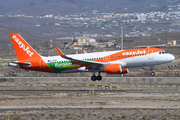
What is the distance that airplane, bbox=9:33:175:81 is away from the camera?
51.5 meters

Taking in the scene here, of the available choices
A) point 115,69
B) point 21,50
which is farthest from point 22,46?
point 115,69

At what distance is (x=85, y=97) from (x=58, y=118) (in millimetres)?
11788

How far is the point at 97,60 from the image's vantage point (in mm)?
52781

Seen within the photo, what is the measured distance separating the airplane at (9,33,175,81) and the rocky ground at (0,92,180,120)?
29.6 ft

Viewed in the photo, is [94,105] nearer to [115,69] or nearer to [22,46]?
[115,69]

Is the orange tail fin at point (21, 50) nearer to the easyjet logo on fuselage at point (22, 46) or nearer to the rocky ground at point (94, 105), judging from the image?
the easyjet logo on fuselage at point (22, 46)

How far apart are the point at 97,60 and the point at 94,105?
59.6 feet

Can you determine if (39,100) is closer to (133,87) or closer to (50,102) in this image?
(50,102)

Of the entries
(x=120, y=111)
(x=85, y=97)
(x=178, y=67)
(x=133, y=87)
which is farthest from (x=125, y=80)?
(x=178, y=67)

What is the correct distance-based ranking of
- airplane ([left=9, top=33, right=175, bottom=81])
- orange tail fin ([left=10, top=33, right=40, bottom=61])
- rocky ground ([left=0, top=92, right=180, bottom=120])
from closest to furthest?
rocky ground ([left=0, top=92, right=180, bottom=120]) → airplane ([left=9, top=33, right=175, bottom=81]) → orange tail fin ([left=10, top=33, right=40, bottom=61])

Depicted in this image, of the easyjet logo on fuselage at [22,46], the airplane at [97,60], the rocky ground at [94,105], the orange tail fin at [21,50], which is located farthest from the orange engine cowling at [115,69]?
the easyjet logo on fuselage at [22,46]

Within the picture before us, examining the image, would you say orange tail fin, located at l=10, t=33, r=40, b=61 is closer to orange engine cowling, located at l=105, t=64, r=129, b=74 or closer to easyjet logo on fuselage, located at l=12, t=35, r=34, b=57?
easyjet logo on fuselage, located at l=12, t=35, r=34, b=57

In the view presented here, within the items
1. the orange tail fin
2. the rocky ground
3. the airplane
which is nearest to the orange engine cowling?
the airplane

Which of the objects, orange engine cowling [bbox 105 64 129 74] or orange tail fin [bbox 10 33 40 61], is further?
orange tail fin [bbox 10 33 40 61]
